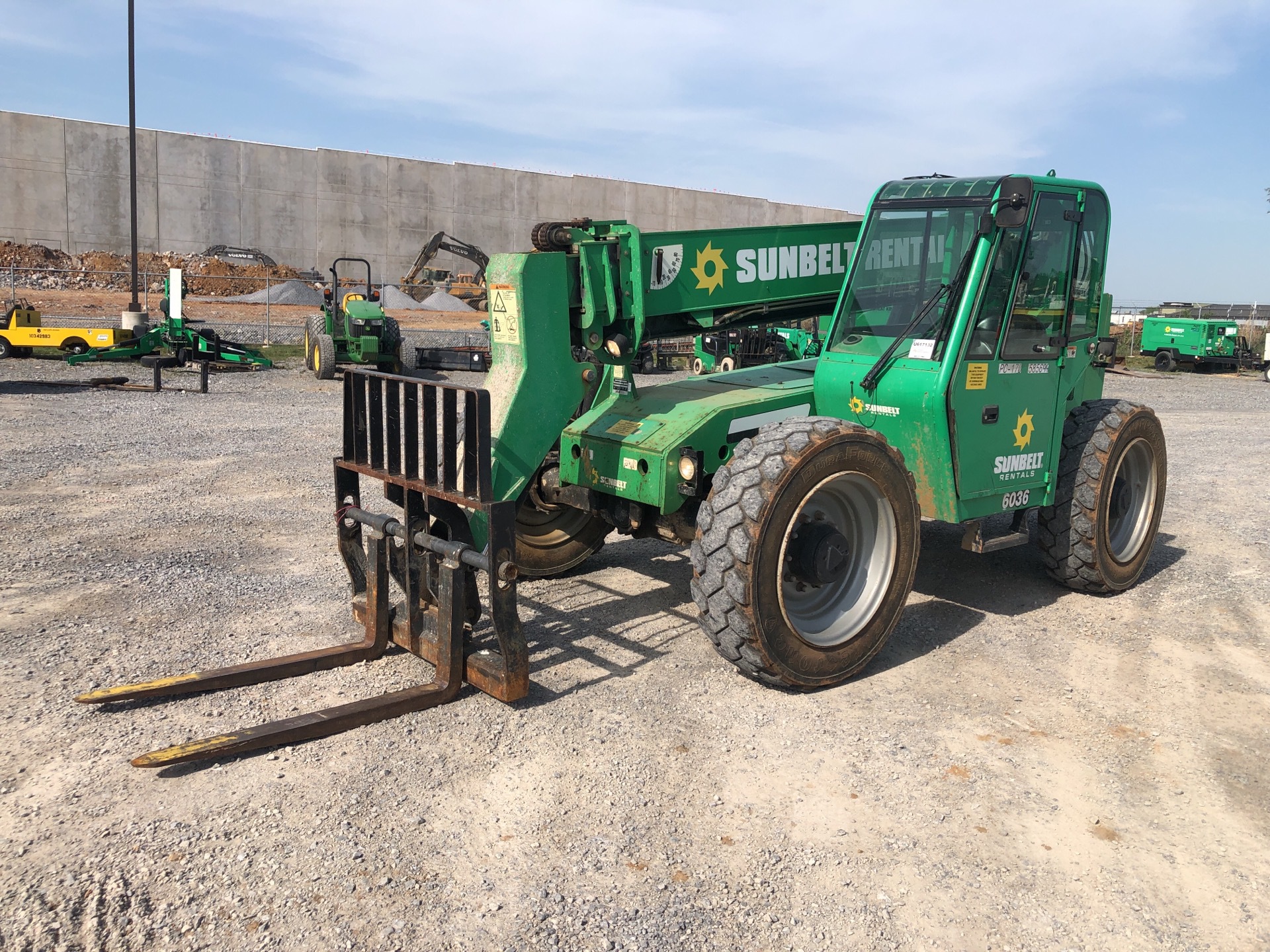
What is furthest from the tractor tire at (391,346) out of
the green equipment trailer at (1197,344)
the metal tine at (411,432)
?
the green equipment trailer at (1197,344)

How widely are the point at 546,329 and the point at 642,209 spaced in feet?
170

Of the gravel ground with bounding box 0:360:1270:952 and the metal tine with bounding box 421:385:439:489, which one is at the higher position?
the metal tine with bounding box 421:385:439:489

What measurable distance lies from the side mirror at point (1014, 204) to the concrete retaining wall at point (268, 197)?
33.6m

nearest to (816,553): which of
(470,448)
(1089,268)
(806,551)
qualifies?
(806,551)

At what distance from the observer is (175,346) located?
20.0 m

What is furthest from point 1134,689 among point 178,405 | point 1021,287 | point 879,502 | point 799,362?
point 178,405

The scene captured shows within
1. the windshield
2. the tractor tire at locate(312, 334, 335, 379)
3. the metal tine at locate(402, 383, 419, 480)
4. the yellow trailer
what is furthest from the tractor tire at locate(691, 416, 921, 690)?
the yellow trailer

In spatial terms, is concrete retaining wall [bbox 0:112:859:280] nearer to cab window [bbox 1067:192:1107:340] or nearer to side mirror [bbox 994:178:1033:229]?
cab window [bbox 1067:192:1107:340]

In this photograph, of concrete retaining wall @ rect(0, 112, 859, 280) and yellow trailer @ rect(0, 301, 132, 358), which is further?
concrete retaining wall @ rect(0, 112, 859, 280)

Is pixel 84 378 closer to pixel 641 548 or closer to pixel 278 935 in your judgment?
pixel 641 548

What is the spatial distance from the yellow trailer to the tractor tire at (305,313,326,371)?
135 inches

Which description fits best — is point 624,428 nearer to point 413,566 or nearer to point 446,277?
point 413,566

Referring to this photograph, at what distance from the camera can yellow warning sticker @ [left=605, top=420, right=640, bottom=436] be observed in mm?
5445

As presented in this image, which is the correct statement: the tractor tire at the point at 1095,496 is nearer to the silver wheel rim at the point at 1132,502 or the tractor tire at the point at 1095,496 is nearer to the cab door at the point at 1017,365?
the silver wheel rim at the point at 1132,502
